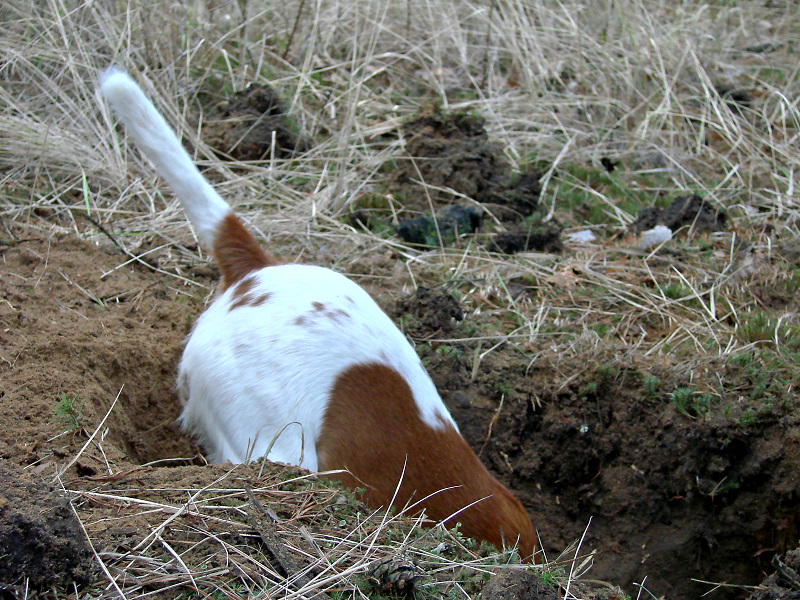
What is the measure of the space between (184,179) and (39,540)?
1492 millimetres

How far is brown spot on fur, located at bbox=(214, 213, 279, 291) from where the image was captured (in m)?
2.65

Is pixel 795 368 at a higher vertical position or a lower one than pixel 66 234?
lower

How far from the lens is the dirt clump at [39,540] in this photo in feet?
4.53

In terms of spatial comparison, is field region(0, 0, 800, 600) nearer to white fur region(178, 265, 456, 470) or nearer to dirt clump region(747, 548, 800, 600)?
dirt clump region(747, 548, 800, 600)

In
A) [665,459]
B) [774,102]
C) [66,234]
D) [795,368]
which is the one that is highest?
[66,234]

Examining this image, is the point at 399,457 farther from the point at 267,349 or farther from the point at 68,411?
the point at 68,411

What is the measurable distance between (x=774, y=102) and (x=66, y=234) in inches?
208

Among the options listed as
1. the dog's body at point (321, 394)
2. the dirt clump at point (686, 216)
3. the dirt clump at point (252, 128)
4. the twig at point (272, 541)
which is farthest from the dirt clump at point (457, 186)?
the twig at point (272, 541)

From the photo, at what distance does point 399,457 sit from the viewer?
229 cm

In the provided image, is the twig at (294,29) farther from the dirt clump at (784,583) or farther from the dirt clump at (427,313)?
the dirt clump at (784,583)

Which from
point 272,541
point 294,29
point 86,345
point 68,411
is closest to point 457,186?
point 294,29

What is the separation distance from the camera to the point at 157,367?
2.99 meters

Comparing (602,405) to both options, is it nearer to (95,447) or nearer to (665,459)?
(665,459)

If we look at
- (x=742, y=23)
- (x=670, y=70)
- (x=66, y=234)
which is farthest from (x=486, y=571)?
(x=742, y=23)
